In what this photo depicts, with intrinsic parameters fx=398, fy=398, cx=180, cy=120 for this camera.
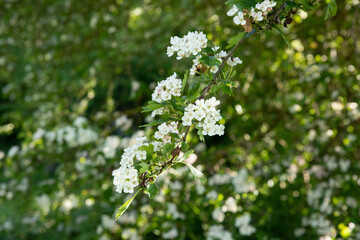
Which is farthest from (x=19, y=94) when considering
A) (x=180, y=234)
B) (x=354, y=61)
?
(x=354, y=61)

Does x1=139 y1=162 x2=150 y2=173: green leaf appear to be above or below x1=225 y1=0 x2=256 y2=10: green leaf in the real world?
below

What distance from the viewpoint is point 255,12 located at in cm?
123

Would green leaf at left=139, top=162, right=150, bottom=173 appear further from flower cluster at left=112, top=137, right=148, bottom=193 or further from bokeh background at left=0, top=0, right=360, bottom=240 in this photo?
bokeh background at left=0, top=0, right=360, bottom=240

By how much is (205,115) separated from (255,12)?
0.36 meters

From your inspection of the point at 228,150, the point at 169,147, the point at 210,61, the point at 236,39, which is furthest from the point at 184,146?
the point at 228,150

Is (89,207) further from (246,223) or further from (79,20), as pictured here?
(79,20)

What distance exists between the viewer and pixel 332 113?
121 inches

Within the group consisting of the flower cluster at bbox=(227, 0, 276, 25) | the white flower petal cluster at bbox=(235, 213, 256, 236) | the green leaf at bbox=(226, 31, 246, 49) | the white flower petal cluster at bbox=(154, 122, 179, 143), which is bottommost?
the white flower petal cluster at bbox=(235, 213, 256, 236)

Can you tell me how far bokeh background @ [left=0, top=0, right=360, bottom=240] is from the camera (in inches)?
114

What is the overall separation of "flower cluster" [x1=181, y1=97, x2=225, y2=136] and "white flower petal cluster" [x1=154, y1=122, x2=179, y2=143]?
0.04 m

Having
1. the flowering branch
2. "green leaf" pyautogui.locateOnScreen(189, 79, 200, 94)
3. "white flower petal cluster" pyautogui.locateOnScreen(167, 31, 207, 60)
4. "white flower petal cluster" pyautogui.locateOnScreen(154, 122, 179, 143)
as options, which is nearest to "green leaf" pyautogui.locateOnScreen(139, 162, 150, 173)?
the flowering branch

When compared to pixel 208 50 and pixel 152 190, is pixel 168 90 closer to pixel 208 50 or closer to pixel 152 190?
pixel 208 50

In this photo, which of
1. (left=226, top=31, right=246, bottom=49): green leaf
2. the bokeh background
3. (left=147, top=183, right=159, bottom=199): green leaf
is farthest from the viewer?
the bokeh background

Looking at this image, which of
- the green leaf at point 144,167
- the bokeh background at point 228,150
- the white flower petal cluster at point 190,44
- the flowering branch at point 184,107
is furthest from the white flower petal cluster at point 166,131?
the bokeh background at point 228,150
